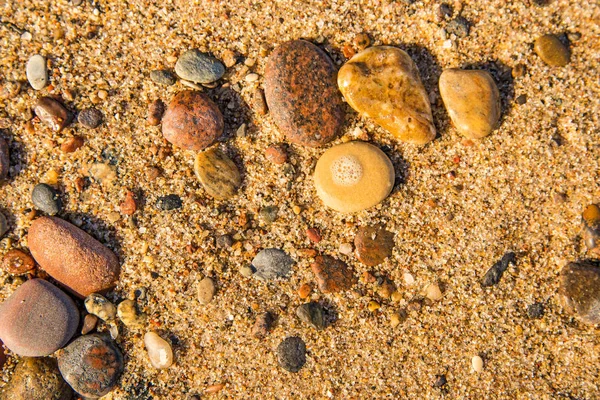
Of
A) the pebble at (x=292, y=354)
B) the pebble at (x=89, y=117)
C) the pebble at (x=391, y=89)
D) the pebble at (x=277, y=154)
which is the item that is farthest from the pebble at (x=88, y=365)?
the pebble at (x=391, y=89)

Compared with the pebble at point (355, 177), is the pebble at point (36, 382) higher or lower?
lower

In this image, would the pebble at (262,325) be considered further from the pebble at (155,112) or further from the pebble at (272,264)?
the pebble at (155,112)

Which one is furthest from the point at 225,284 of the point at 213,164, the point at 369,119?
the point at 369,119

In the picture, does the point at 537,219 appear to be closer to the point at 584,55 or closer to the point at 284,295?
the point at 584,55

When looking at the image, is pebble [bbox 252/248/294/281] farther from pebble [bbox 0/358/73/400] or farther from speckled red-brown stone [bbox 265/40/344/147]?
pebble [bbox 0/358/73/400]

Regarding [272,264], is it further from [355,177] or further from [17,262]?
[17,262]

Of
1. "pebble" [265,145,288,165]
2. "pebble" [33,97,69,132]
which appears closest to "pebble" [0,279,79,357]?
"pebble" [33,97,69,132]
